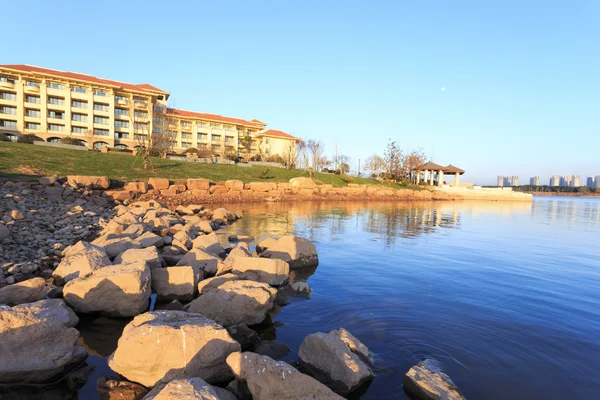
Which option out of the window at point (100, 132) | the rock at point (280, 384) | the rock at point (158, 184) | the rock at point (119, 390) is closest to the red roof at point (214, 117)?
the window at point (100, 132)

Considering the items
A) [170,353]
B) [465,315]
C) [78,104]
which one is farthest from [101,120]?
[465,315]

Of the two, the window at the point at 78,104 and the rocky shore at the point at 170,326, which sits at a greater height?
the window at the point at 78,104

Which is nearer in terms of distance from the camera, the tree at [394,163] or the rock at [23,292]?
the rock at [23,292]

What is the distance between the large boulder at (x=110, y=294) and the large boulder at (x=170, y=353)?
1636 mm

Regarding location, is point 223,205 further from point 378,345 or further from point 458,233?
point 378,345

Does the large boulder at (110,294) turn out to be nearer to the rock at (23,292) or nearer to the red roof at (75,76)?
the rock at (23,292)

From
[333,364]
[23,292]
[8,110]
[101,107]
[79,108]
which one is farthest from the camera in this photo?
[101,107]

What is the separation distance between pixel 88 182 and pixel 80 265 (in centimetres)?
1581

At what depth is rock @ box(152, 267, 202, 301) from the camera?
645 cm

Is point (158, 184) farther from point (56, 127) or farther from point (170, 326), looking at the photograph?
point (56, 127)

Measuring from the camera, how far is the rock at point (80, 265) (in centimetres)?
639

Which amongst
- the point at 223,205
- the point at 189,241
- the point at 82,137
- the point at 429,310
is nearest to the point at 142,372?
the point at 429,310

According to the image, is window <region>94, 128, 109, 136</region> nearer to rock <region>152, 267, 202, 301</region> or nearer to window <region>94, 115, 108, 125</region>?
window <region>94, 115, 108, 125</region>

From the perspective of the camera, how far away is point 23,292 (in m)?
5.59
